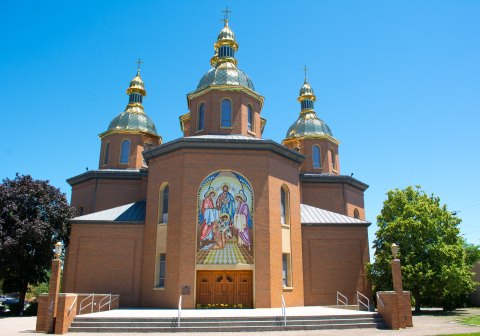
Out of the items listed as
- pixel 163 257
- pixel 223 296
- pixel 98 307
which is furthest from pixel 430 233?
pixel 98 307

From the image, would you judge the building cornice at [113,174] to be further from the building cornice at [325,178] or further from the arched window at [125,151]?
the building cornice at [325,178]

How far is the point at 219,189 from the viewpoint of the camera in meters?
20.5

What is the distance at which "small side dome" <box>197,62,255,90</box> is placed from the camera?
24.7 metres

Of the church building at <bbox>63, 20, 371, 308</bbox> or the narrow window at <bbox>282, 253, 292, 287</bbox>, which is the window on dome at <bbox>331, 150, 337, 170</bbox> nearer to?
the church building at <bbox>63, 20, 371, 308</bbox>

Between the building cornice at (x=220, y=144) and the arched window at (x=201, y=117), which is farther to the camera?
the arched window at (x=201, y=117)

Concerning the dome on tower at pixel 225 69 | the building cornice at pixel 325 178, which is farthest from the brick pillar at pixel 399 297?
the dome on tower at pixel 225 69

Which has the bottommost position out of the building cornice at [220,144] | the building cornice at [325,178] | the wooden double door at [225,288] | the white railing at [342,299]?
the white railing at [342,299]

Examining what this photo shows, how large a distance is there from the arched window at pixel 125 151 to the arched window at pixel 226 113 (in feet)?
31.9

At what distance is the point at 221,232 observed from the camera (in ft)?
64.8

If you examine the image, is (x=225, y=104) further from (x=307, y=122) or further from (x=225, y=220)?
(x=307, y=122)

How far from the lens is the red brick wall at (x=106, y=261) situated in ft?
68.3

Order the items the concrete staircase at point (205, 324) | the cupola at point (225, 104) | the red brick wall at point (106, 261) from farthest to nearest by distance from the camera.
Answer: the cupola at point (225, 104), the red brick wall at point (106, 261), the concrete staircase at point (205, 324)

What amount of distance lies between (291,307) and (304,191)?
36.7ft

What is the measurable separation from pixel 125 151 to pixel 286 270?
1597 cm
